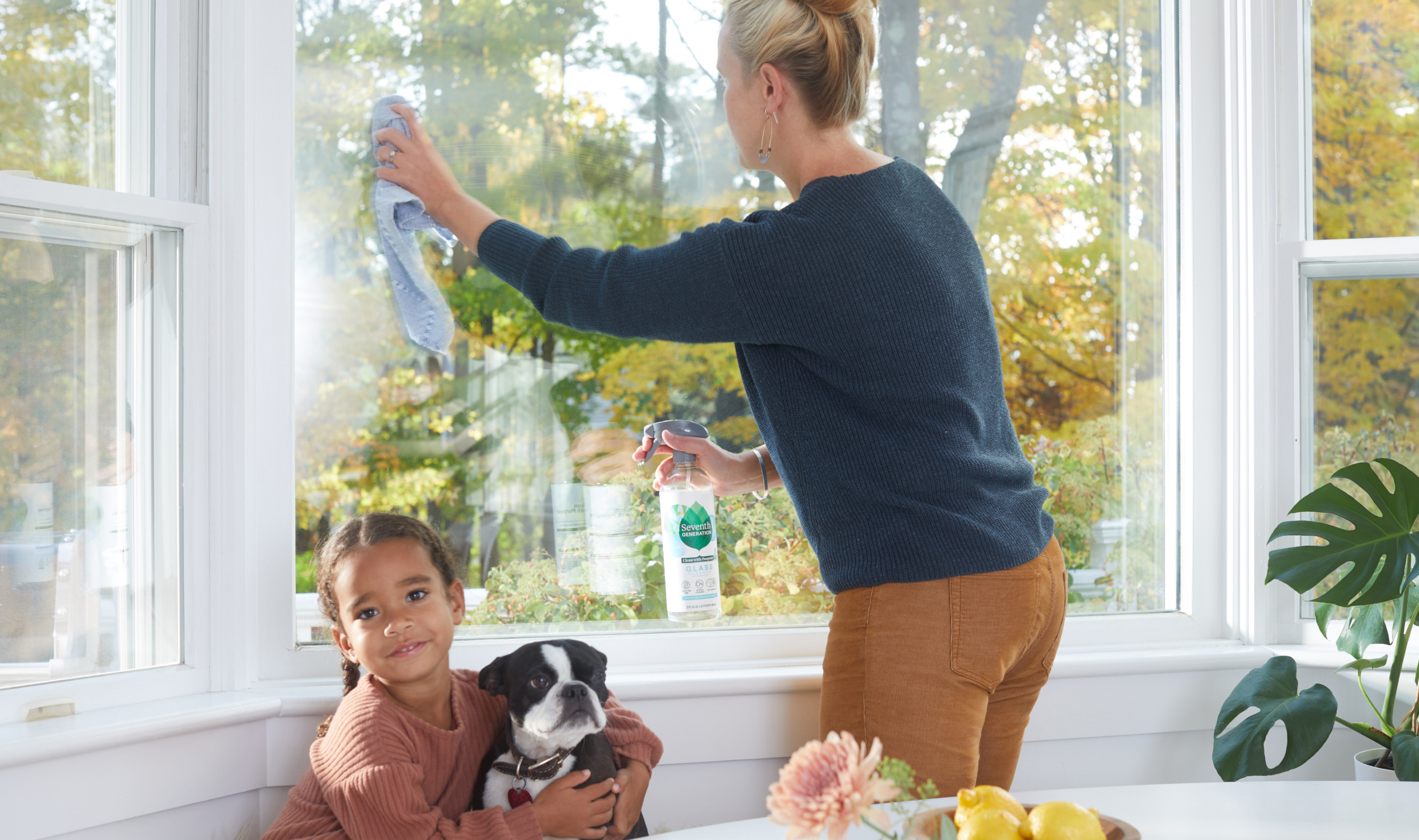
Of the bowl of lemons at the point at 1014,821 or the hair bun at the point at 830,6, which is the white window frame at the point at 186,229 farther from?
the bowl of lemons at the point at 1014,821

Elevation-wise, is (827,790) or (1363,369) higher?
(1363,369)

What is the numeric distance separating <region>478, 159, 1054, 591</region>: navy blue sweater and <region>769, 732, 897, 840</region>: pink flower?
2.02 feet

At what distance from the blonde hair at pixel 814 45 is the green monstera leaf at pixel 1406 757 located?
1.20m

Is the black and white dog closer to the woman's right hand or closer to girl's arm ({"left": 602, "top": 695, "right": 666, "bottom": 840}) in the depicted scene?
girl's arm ({"left": 602, "top": 695, "right": 666, "bottom": 840})

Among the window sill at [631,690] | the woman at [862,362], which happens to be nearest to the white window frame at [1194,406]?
the window sill at [631,690]

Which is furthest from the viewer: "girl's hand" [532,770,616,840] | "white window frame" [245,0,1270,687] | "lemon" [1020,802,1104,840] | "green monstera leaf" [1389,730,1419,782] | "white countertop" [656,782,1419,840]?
"white window frame" [245,0,1270,687]

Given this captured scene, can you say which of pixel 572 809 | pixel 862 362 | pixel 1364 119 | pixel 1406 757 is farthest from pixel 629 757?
pixel 1364 119

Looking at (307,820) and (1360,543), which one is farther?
(1360,543)

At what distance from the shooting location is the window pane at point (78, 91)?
1.32 m

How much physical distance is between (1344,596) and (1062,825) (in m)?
1.11

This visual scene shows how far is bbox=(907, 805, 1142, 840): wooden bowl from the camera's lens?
692 millimetres

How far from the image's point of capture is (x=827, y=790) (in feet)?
1.68

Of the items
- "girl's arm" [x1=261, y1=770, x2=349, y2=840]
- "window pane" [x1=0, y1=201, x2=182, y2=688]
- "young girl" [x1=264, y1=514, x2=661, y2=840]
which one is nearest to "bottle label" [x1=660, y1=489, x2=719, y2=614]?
"young girl" [x1=264, y1=514, x2=661, y2=840]

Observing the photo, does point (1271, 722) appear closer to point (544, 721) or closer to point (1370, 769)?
point (1370, 769)
